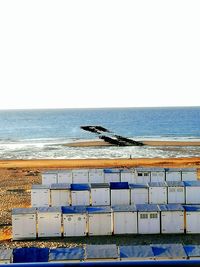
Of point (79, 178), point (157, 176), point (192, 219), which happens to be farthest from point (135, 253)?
point (79, 178)

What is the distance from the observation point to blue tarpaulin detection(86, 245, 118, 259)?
20.0 metres

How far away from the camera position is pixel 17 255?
20.2 m

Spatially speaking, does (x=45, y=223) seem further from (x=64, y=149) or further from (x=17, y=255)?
(x=64, y=149)

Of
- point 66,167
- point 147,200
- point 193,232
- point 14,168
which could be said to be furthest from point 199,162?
point 193,232

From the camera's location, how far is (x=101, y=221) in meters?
28.2

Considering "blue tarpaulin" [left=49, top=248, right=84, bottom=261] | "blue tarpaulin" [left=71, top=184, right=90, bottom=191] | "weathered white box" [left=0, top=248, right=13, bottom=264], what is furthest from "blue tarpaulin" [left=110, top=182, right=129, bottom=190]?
"weathered white box" [left=0, top=248, right=13, bottom=264]

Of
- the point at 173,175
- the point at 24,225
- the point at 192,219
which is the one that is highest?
the point at 173,175

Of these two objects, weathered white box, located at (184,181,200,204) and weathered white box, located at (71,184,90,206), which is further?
weathered white box, located at (184,181,200,204)

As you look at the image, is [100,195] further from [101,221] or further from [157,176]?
[157,176]

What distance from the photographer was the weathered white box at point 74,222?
1098 inches

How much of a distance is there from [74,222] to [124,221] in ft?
11.3

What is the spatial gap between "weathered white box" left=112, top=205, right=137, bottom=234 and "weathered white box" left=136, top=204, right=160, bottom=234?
Answer: 15.8 inches

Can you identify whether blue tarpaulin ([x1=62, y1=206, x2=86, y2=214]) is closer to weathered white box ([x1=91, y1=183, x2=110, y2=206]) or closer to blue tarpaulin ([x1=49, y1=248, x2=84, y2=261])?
weathered white box ([x1=91, y1=183, x2=110, y2=206])

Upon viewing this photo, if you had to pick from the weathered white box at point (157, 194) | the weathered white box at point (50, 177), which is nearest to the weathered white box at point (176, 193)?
the weathered white box at point (157, 194)
